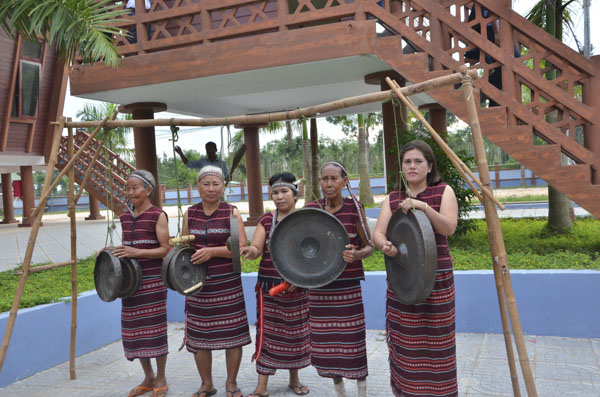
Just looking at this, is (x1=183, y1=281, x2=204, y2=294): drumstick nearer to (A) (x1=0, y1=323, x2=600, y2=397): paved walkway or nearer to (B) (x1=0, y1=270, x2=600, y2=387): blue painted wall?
(A) (x1=0, y1=323, x2=600, y2=397): paved walkway

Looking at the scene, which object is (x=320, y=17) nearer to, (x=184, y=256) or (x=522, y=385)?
(x=184, y=256)

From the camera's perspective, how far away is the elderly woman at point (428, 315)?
2.84 meters

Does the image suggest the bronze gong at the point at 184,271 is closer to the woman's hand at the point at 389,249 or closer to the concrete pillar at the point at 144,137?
the woman's hand at the point at 389,249

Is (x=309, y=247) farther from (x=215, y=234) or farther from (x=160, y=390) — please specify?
(x=160, y=390)

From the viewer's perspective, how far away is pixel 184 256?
11.8 ft

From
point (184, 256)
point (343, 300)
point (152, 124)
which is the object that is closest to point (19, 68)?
point (152, 124)

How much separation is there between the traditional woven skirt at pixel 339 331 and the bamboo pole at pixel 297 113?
122 cm

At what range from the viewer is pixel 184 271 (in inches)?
140

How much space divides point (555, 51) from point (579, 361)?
3.38 meters

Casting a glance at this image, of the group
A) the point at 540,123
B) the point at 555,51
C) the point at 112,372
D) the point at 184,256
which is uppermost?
the point at 555,51

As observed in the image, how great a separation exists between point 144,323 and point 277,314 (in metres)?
1.04

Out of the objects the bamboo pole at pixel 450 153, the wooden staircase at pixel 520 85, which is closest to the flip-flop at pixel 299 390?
the bamboo pole at pixel 450 153

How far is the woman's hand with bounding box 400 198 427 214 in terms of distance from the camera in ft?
9.13

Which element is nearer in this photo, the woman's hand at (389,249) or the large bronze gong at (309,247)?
the woman's hand at (389,249)
